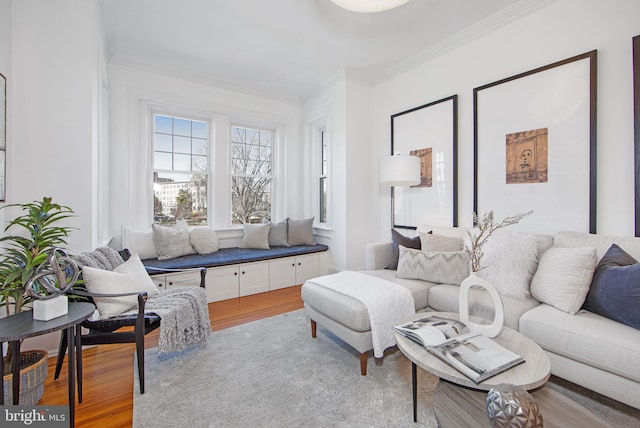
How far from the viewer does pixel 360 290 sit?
2.17 meters

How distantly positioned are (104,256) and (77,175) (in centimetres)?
68

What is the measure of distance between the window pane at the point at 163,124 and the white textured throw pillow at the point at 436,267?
354 cm

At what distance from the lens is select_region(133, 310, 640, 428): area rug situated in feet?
5.08

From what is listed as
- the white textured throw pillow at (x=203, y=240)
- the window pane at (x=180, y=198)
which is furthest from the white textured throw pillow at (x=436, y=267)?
the window pane at (x=180, y=198)

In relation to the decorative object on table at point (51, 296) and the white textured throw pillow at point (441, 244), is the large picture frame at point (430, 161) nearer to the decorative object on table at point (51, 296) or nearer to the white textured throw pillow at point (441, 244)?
the white textured throw pillow at point (441, 244)

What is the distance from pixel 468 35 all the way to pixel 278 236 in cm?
335

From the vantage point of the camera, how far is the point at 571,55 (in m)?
2.37

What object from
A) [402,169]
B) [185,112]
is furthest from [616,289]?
[185,112]

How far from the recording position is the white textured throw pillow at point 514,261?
213cm

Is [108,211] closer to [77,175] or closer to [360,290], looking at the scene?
[77,175]

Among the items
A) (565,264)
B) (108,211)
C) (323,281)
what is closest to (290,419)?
(323,281)

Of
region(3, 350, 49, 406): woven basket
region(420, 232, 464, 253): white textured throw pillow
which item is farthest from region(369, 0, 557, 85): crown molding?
region(3, 350, 49, 406): woven basket

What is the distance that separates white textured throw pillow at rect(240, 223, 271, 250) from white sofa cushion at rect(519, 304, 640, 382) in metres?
3.13

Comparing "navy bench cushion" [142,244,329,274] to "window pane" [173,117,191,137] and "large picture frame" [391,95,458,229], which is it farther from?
"window pane" [173,117,191,137]
